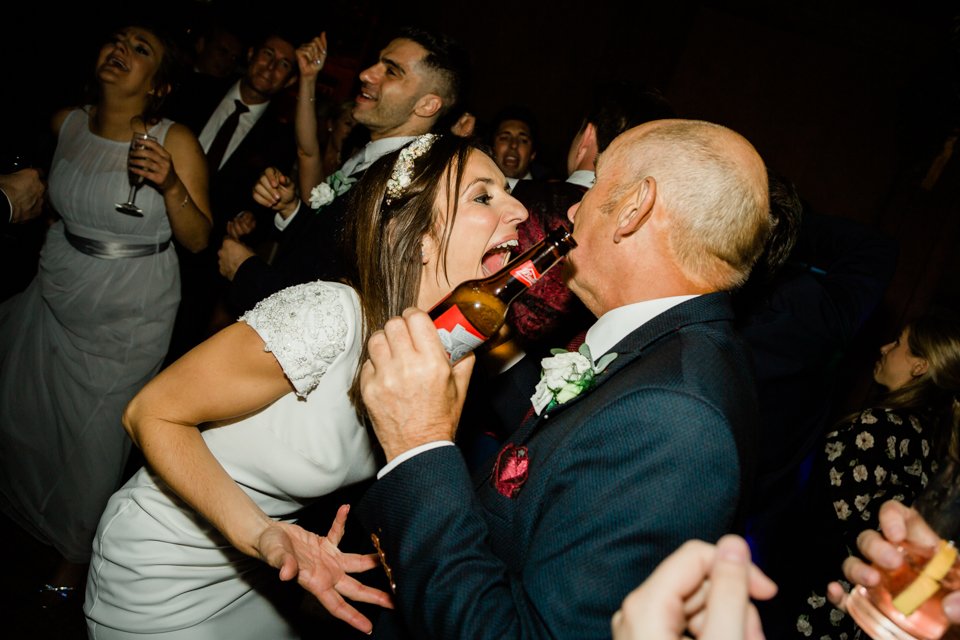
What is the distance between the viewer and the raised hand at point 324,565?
48.2 inches

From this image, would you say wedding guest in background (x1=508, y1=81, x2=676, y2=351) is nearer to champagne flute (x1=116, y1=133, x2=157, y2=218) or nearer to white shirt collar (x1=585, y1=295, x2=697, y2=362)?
white shirt collar (x1=585, y1=295, x2=697, y2=362)

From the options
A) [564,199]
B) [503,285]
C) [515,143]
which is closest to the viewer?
[503,285]

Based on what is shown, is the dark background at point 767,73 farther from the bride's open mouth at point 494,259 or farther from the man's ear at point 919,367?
the bride's open mouth at point 494,259

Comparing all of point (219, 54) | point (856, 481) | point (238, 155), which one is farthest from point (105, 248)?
point (856, 481)

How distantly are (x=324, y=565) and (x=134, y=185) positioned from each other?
208 cm

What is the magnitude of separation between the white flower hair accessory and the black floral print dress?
247 centimetres

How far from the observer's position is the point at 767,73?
4566mm

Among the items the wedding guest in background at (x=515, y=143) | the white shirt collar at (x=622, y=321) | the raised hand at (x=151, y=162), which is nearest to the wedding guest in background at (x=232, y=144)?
the raised hand at (x=151, y=162)

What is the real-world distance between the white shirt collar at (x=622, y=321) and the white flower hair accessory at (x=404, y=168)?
77 centimetres

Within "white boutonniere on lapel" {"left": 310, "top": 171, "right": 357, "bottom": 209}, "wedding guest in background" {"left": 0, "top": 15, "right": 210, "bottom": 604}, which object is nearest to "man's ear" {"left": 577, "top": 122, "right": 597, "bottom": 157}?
"white boutonniere on lapel" {"left": 310, "top": 171, "right": 357, "bottom": 209}

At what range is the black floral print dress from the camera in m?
2.58

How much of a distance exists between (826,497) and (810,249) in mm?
1306

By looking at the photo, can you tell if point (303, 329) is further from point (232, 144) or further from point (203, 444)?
point (232, 144)

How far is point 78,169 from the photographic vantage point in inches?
106
